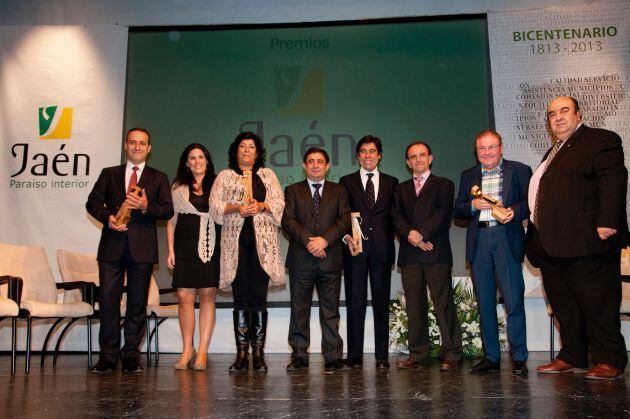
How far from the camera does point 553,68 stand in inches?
248

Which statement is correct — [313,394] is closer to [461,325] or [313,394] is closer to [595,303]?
[595,303]

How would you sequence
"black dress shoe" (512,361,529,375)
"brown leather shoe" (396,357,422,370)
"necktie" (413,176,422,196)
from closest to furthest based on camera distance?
"black dress shoe" (512,361,529,375) < "brown leather shoe" (396,357,422,370) < "necktie" (413,176,422,196)

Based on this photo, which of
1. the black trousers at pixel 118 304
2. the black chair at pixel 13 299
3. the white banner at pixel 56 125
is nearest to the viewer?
the black chair at pixel 13 299

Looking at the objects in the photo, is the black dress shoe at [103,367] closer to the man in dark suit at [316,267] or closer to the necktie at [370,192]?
the man in dark suit at [316,267]

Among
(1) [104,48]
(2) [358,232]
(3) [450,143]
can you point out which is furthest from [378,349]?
(1) [104,48]

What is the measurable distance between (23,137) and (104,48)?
3.96 feet

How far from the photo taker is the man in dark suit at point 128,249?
4469 millimetres

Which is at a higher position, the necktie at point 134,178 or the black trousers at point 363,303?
the necktie at point 134,178

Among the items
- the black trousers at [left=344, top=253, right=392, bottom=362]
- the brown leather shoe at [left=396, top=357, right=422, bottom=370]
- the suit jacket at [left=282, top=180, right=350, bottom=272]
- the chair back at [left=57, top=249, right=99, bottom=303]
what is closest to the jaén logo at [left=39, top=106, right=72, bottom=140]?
the chair back at [left=57, top=249, right=99, bottom=303]

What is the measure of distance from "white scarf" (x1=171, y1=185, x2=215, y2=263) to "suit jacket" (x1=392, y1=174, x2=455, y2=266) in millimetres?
1273

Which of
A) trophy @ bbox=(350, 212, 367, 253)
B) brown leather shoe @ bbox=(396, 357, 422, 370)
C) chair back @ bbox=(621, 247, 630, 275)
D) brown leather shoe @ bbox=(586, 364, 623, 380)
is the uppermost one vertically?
trophy @ bbox=(350, 212, 367, 253)

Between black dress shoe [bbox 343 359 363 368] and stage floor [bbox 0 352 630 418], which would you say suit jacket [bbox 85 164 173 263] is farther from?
black dress shoe [bbox 343 359 363 368]

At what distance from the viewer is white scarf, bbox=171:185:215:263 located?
4438 millimetres

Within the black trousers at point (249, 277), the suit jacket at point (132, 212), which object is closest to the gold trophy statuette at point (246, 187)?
the black trousers at point (249, 277)
